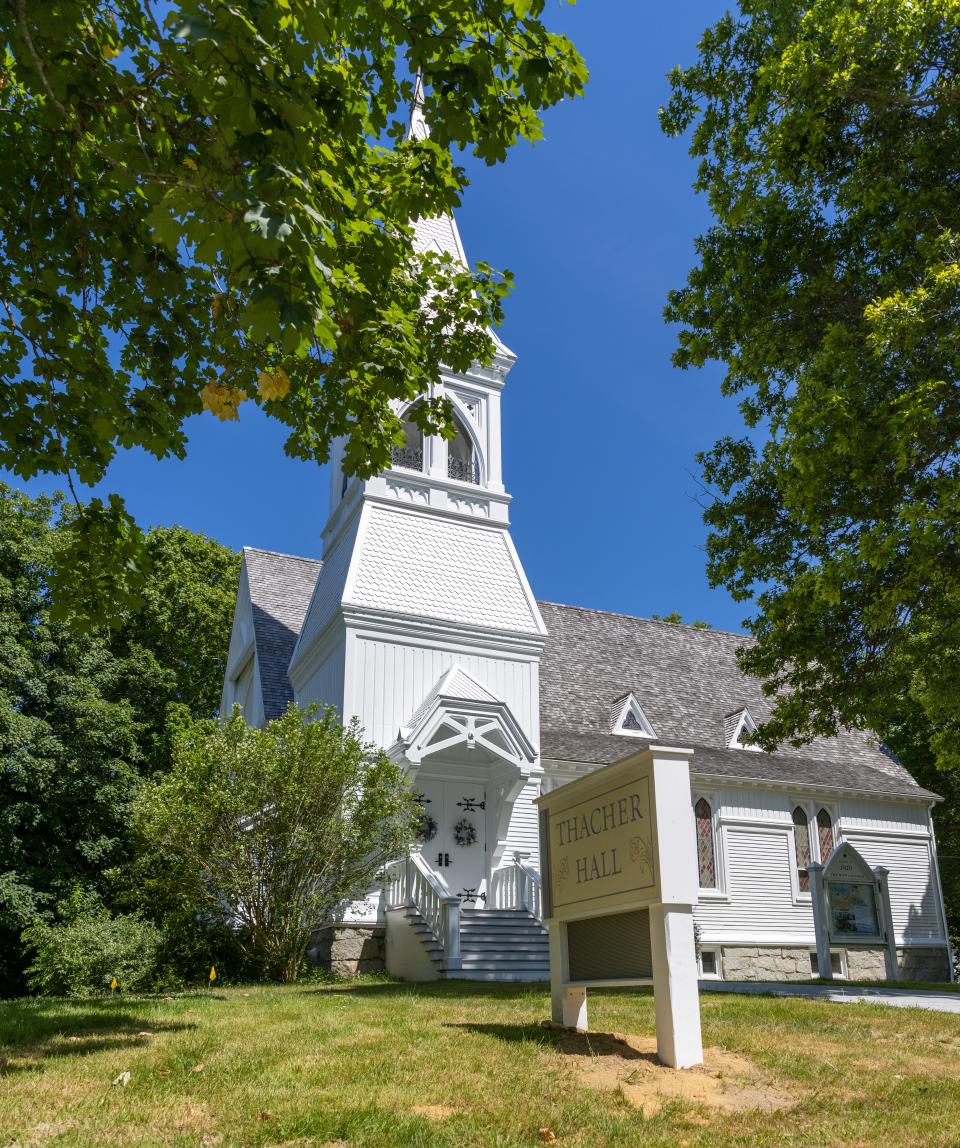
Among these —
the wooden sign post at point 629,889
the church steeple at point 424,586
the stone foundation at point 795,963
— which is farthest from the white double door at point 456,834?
the wooden sign post at point 629,889

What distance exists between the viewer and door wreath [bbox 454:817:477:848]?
62.8ft

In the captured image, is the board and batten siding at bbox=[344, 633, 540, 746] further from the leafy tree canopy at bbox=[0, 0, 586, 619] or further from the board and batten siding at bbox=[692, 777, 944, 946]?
the leafy tree canopy at bbox=[0, 0, 586, 619]

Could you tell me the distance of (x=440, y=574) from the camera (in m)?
20.4

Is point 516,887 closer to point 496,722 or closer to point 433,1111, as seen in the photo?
point 496,722

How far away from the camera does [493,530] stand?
21.8m

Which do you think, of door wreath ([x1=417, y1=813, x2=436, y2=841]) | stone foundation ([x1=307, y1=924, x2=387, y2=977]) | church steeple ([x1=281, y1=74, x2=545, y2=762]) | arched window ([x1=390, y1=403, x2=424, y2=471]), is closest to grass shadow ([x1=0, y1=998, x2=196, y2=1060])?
stone foundation ([x1=307, y1=924, x2=387, y2=977])

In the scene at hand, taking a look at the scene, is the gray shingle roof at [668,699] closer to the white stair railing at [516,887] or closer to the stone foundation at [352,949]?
the white stair railing at [516,887]

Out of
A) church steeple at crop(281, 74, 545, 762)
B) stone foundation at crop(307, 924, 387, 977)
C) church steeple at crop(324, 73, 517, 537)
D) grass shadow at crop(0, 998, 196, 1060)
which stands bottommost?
grass shadow at crop(0, 998, 196, 1060)

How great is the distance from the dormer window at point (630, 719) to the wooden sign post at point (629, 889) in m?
15.6

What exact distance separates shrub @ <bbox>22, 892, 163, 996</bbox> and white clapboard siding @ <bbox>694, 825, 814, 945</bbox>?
1208cm

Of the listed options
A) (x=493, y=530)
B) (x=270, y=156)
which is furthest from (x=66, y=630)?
(x=270, y=156)

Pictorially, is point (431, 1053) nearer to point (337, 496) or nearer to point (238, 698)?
point (337, 496)

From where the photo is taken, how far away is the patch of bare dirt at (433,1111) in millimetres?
Result: 5073

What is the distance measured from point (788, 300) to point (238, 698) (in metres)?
17.9
